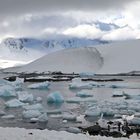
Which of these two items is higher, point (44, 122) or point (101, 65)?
point (101, 65)

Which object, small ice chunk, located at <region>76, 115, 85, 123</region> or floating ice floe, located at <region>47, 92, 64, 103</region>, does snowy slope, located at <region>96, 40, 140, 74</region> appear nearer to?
floating ice floe, located at <region>47, 92, 64, 103</region>

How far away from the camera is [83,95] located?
23.5m

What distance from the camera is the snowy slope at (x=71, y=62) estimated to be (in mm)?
71000

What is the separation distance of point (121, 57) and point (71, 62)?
33.6 ft

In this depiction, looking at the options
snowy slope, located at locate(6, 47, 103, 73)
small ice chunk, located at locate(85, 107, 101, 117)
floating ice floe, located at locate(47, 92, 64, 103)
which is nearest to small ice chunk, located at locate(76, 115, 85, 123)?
small ice chunk, located at locate(85, 107, 101, 117)

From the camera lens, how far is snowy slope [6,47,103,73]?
7100 centimetres

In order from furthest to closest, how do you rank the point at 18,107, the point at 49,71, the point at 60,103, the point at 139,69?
the point at 49,71 < the point at 139,69 < the point at 60,103 < the point at 18,107

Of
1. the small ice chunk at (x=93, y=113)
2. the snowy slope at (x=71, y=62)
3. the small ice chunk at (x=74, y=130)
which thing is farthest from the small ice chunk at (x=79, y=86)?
the snowy slope at (x=71, y=62)

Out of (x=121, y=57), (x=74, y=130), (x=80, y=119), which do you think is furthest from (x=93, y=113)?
(x=121, y=57)

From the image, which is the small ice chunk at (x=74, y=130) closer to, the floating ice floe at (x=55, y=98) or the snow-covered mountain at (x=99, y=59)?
the floating ice floe at (x=55, y=98)

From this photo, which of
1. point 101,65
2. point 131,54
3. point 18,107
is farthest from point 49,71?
point 18,107

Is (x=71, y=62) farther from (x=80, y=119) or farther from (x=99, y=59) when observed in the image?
(x=80, y=119)

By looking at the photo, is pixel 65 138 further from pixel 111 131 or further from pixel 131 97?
pixel 131 97

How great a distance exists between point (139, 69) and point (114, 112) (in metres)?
51.7
